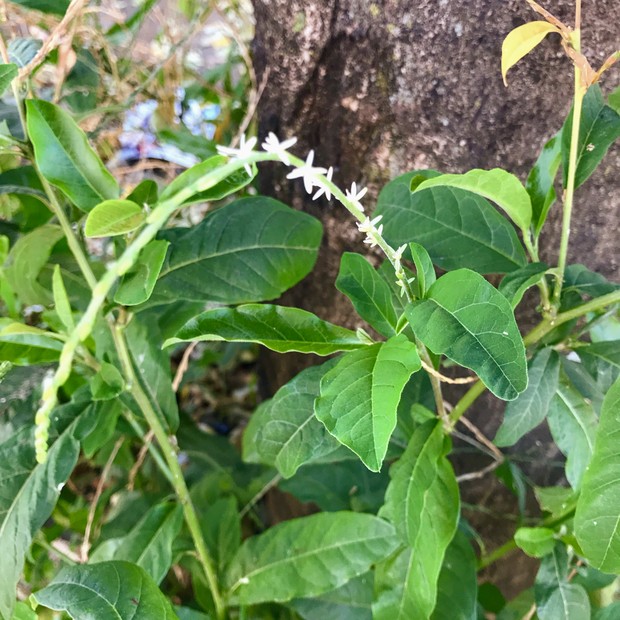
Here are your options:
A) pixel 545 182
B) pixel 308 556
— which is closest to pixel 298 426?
pixel 308 556

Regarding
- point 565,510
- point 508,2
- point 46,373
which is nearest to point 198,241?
point 46,373

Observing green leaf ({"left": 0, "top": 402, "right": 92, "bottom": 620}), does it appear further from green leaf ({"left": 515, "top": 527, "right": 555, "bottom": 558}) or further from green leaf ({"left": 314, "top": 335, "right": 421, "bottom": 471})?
green leaf ({"left": 515, "top": 527, "right": 555, "bottom": 558})

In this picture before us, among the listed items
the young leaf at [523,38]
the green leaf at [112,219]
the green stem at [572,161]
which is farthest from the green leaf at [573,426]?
the green leaf at [112,219]

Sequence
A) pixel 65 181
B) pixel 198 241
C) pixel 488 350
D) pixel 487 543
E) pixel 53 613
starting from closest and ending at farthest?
pixel 488 350 < pixel 65 181 < pixel 198 241 < pixel 53 613 < pixel 487 543

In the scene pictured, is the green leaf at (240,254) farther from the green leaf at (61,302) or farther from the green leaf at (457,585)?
the green leaf at (457,585)

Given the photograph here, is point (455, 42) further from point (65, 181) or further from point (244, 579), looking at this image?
point (244, 579)

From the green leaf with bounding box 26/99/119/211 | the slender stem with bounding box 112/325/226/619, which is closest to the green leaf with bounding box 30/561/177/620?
the slender stem with bounding box 112/325/226/619
